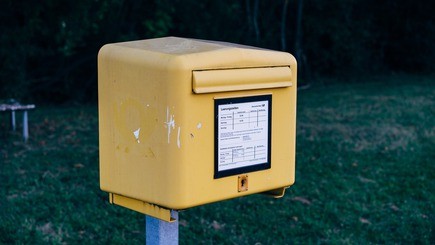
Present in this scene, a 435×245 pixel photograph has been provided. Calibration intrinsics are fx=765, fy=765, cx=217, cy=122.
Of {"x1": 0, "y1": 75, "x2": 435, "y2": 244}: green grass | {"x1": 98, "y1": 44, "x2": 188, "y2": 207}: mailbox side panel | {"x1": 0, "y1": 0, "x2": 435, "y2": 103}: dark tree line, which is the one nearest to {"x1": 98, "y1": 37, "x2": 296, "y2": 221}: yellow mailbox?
{"x1": 98, "y1": 44, "x2": 188, "y2": 207}: mailbox side panel

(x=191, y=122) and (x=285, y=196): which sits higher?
(x=191, y=122)

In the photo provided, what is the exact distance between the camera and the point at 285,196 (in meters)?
6.84

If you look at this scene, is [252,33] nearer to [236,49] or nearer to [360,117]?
[360,117]

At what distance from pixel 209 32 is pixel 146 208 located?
1106cm

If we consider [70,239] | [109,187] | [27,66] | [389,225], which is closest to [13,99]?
[27,66]

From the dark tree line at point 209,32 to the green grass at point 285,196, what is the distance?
1.44 m

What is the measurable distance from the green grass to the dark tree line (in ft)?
4.72

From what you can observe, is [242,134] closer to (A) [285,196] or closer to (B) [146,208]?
(B) [146,208]

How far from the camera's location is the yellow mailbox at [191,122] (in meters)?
2.82

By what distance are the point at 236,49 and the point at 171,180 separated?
578mm

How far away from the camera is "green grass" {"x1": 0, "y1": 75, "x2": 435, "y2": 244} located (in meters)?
5.75

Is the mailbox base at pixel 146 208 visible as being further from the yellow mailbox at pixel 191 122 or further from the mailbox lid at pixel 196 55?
the mailbox lid at pixel 196 55

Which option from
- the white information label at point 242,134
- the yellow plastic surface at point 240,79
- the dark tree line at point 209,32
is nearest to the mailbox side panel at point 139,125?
the yellow plastic surface at point 240,79

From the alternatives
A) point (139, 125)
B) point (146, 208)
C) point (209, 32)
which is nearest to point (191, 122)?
point (139, 125)
